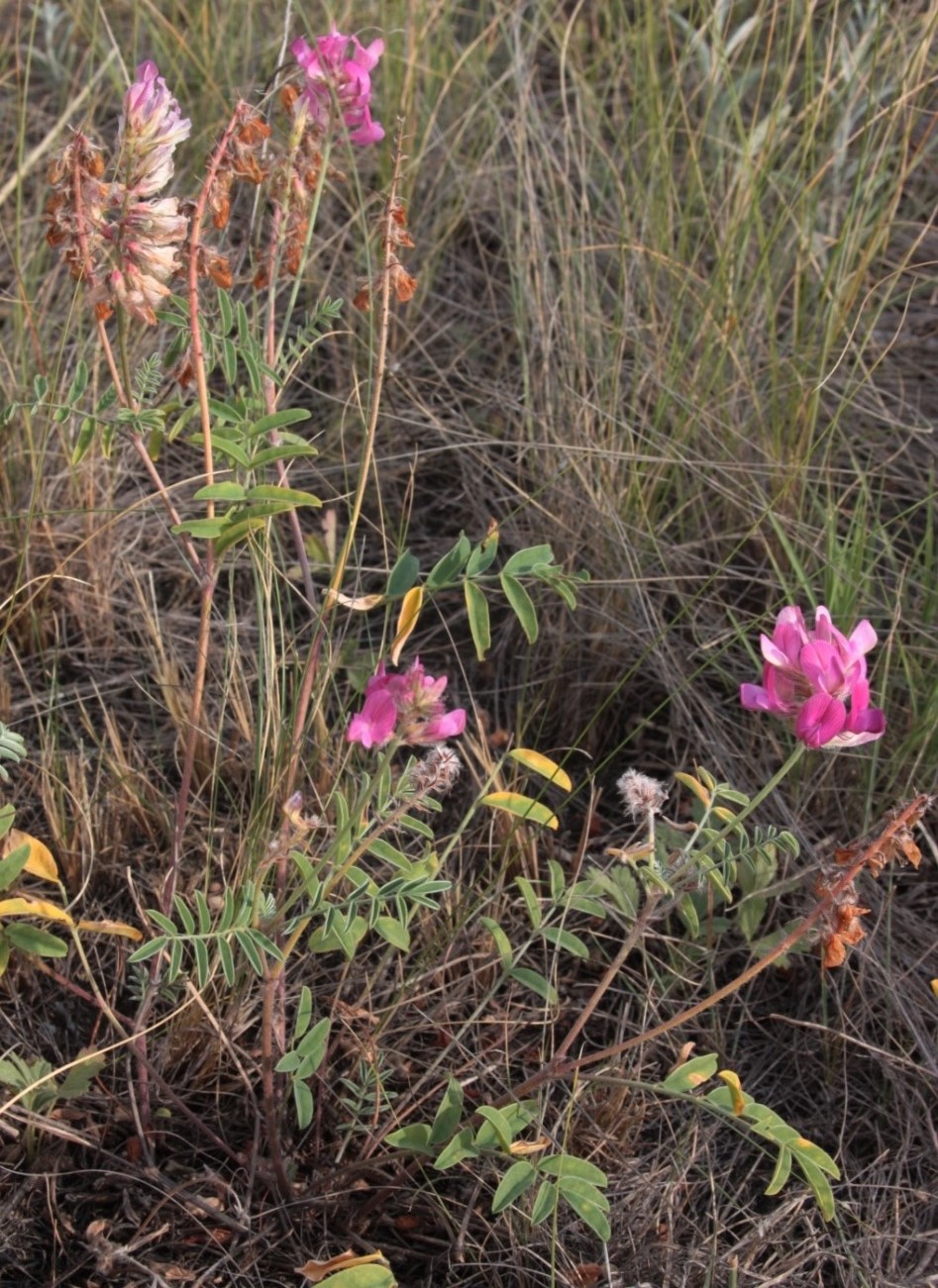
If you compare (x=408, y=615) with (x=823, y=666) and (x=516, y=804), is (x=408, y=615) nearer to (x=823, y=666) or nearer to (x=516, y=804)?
(x=516, y=804)

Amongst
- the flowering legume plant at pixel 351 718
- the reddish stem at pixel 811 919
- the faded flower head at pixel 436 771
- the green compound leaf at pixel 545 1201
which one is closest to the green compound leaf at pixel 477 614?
the flowering legume plant at pixel 351 718

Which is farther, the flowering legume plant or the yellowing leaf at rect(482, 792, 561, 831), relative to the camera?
the yellowing leaf at rect(482, 792, 561, 831)

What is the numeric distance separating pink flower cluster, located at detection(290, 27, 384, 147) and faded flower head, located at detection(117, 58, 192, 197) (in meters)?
0.23

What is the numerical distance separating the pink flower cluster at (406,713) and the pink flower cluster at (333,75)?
1.82 feet

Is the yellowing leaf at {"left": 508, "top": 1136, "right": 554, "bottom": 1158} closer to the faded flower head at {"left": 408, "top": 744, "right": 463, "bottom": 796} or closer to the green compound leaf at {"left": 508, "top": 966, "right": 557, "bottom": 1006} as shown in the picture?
the green compound leaf at {"left": 508, "top": 966, "right": 557, "bottom": 1006}

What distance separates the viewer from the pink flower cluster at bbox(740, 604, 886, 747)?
3.78 feet

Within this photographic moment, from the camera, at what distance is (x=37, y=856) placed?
4.55 feet

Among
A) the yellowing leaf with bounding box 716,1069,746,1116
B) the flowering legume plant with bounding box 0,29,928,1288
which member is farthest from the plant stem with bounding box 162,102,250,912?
the yellowing leaf with bounding box 716,1069,746,1116

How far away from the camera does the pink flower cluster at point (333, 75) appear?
4.61 ft

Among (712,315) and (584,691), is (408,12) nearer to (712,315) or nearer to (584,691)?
(712,315)

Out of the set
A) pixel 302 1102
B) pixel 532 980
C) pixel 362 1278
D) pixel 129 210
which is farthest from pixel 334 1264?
pixel 129 210

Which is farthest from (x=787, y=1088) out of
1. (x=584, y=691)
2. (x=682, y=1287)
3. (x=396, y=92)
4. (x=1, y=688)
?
(x=396, y=92)

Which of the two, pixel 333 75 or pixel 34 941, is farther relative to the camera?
pixel 333 75

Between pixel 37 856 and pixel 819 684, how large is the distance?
76 cm
